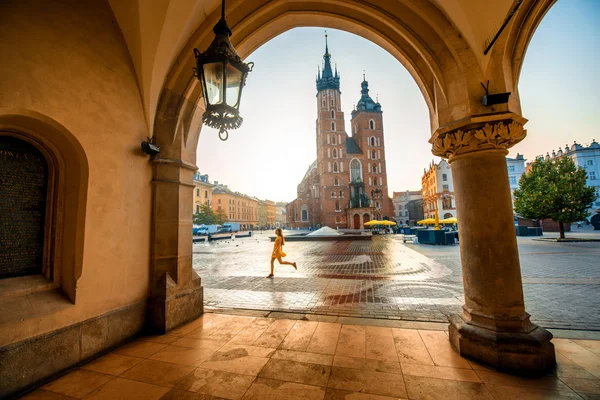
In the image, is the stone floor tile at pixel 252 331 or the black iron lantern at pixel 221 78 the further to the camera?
the stone floor tile at pixel 252 331

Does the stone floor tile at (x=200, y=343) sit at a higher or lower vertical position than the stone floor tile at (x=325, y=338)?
higher

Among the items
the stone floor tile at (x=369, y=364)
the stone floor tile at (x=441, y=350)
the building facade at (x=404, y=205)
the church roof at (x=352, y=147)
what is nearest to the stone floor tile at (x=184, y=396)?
the stone floor tile at (x=369, y=364)

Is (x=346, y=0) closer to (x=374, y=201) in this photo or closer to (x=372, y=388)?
(x=372, y=388)

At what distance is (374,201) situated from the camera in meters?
54.6

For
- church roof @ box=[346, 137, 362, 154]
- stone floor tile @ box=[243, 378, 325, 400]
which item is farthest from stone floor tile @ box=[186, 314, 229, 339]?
church roof @ box=[346, 137, 362, 154]

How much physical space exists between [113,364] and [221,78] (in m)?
3.72

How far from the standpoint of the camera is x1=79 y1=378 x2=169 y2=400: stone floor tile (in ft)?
7.50

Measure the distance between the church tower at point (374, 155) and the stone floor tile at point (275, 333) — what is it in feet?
171

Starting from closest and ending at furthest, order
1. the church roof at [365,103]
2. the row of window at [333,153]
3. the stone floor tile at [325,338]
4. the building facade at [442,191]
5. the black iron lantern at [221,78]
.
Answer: the black iron lantern at [221,78]
the stone floor tile at [325,338]
the building facade at [442,191]
the row of window at [333,153]
the church roof at [365,103]

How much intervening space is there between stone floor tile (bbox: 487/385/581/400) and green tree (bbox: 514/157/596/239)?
24.4 m

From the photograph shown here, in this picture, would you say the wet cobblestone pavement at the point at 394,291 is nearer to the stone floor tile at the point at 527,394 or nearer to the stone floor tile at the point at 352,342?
the stone floor tile at the point at 352,342

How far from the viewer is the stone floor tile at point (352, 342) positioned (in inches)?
118

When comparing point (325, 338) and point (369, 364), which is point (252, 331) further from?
point (369, 364)

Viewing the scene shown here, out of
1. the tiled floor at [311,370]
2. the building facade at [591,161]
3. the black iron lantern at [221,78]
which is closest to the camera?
the tiled floor at [311,370]
